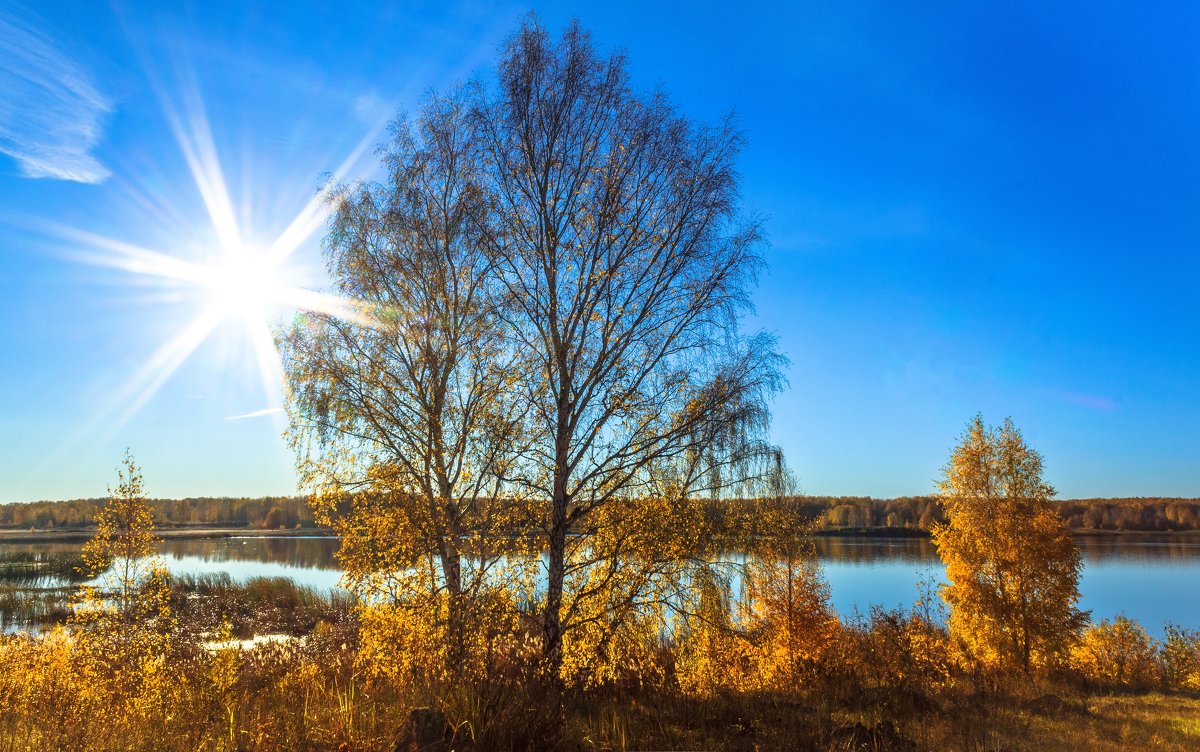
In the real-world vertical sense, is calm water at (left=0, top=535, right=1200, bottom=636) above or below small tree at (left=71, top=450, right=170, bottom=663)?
below

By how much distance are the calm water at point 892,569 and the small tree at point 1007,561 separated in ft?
9.24

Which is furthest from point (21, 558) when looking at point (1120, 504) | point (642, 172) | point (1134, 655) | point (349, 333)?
point (1120, 504)

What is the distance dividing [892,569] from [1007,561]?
38.5 meters

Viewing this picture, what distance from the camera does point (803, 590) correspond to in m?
22.6

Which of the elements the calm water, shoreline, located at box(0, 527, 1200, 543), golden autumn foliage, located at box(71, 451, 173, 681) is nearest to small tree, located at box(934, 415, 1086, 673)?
the calm water

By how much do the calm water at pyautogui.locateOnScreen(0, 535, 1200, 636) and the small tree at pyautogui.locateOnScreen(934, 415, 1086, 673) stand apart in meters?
2.82

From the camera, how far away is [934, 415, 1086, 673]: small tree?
24.0m

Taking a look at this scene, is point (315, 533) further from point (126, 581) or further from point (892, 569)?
point (126, 581)

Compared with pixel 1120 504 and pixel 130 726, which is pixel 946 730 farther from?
A: pixel 1120 504

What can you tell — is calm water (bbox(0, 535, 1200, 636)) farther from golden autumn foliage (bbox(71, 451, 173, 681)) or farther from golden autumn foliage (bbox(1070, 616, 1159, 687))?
golden autumn foliage (bbox(71, 451, 173, 681))

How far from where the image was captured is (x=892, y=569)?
59.9 m

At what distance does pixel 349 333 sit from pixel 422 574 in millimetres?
4573

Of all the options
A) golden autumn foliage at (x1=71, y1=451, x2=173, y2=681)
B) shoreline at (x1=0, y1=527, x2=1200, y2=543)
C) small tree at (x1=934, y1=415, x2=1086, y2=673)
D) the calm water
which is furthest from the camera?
shoreline at (x1=0, y1=527, x2=1200, y2=543)

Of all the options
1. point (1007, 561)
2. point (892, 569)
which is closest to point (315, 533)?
point (892, 569)
